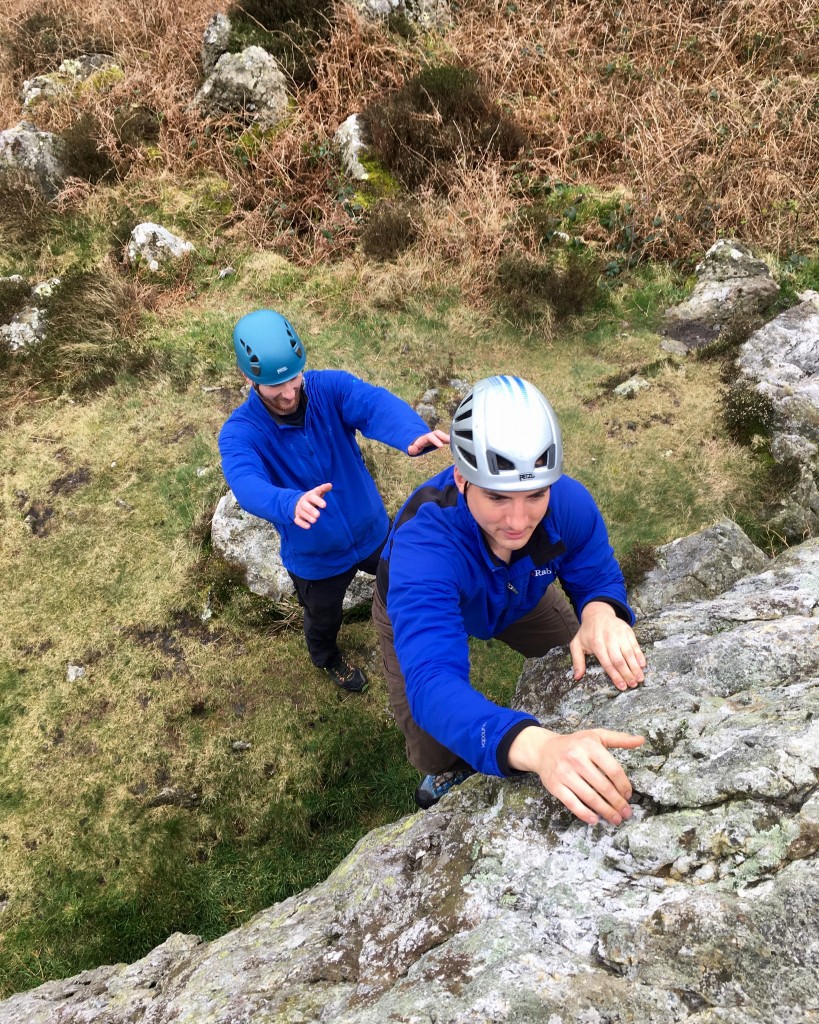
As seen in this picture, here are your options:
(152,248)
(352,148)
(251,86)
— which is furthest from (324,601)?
(251,86)

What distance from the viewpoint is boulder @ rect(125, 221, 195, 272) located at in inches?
353

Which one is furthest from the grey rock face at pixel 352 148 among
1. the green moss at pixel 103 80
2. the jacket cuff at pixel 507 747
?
the jacket cuff at pixel 507 747

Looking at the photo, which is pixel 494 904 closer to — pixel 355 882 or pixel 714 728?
pixel 355 882

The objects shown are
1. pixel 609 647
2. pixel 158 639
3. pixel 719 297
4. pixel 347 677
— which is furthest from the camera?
pixel 719 297

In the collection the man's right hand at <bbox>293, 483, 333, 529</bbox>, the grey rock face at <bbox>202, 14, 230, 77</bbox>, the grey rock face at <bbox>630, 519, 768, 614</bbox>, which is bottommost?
the grey rock face at <bbox>630, 519, 768, 614</bbox>

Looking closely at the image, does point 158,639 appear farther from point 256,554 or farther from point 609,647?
point 609,647

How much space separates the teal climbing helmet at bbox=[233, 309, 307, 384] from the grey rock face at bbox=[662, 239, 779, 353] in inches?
216

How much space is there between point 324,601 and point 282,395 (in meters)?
1.66

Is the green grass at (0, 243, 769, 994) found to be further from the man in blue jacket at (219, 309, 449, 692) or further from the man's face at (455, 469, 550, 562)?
the man's face at (455, 469, 550, 562)

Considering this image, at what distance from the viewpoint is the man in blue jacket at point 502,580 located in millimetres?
1971

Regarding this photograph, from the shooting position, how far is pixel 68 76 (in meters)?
11.0

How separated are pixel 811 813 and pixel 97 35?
598 inches

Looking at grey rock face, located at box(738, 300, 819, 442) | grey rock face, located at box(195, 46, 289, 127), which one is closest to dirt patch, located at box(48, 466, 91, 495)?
grey rock face, located at box(195, 46, 289, 127)

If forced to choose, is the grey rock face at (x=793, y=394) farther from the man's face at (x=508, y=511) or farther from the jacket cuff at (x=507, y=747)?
the jacket cuff at (x=507, y=747)
